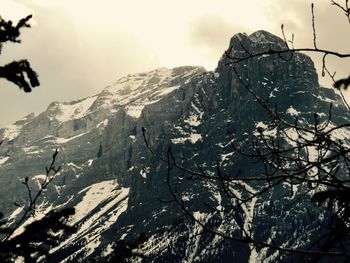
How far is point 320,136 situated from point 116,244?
4.89 meters

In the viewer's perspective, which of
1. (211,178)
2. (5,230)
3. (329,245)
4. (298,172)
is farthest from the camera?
(5,230)

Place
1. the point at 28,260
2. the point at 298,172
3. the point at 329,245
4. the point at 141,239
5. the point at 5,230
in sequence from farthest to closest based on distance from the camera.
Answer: the point at 141,239
the point at 5,230
the point at 28,260
the point at 298,172
the point at 329,245

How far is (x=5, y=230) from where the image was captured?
9312mm

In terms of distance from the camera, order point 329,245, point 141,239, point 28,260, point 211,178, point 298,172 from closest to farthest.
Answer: point 329,245, point 298,172, point 211,178, point 28,260, point 141,239

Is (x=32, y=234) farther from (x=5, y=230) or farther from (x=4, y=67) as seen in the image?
(x=4, y=67)

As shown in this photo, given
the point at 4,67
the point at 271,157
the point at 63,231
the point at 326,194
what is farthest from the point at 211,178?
the point at 4,67

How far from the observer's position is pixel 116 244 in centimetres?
1058

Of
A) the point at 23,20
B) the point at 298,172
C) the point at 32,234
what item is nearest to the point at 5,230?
the point at 32,234

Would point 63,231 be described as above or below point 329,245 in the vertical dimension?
above

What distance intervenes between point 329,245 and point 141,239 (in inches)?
189

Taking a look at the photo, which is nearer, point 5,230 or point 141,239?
point 5,230

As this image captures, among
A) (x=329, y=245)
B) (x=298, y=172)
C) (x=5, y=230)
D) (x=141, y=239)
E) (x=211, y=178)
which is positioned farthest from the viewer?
(x=141, y=239)

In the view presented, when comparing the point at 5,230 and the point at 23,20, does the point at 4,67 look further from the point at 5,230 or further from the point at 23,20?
the point at 5,230

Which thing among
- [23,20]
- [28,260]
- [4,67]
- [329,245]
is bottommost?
[329,245]
